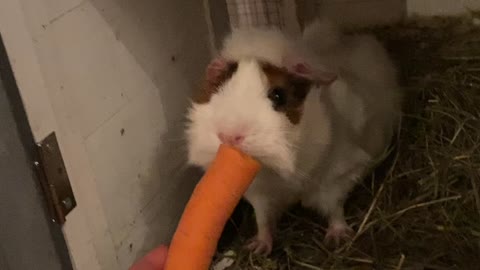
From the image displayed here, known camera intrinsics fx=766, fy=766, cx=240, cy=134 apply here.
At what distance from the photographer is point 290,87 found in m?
1.31

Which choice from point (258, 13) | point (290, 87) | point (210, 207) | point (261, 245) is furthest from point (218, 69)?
point (258, 13)

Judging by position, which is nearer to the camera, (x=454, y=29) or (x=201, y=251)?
(x=201, y=251)

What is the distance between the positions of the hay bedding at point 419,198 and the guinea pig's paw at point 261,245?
0.02 metres

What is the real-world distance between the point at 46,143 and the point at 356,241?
641 millimetres

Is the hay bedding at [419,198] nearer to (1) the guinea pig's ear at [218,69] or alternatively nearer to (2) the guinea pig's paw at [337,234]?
(2) the guinea pig's paw at [337,234]

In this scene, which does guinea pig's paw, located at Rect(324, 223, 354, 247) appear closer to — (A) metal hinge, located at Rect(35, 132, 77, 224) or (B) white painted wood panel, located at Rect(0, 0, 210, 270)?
(B) white painted wood panel, located at Rect(0, 0, 210, 270)

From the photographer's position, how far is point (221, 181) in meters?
1.27

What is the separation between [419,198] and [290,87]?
41 centimetres

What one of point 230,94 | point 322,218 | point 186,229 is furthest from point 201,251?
point 322,218

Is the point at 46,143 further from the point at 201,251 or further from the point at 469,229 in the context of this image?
the point at 469,229

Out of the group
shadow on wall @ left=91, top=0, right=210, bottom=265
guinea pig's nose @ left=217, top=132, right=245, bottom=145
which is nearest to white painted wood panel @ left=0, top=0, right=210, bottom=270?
shadow on wall @ left=91, top=0, right=210, bottom=265

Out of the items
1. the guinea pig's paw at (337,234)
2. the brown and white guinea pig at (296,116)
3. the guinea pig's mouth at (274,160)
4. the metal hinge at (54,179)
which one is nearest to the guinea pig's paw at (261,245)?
the brown and white guinea pig at (296,116)

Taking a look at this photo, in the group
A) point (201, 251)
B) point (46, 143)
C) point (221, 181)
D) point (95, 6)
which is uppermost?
point (95, 6)

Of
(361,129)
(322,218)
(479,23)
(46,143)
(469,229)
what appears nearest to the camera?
(46,143)
